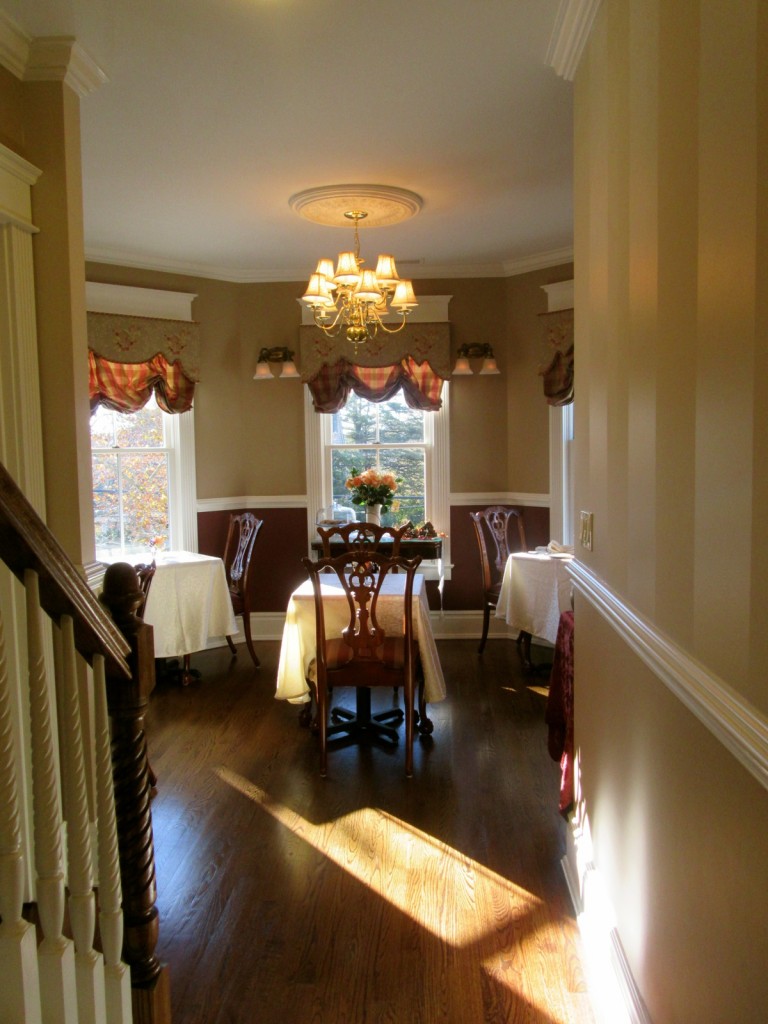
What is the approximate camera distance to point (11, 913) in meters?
1.37

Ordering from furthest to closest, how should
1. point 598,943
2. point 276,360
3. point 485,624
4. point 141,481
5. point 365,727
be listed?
point 276,360
point 141,481
point 485,624
point 365,727
point 598,943

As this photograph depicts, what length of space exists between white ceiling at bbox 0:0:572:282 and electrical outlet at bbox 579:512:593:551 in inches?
63.4

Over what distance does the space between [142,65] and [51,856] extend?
2.67m

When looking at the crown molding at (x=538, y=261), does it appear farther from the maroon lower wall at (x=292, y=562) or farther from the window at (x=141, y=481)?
the window at (x=141, y=481)

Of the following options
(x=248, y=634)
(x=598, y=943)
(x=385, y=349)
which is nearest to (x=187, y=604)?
(x=248, y=634)

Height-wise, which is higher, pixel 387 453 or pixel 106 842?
Result: pixel 387 453

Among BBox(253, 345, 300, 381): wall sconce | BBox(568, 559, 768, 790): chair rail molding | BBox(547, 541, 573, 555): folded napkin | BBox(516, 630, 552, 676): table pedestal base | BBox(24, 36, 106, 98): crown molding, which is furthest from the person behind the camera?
BBox(253, 345, 300, 381): wall sconce

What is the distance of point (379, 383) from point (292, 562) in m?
1.58

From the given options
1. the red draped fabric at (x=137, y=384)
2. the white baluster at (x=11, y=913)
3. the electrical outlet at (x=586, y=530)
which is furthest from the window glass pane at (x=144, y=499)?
the white baluster at (x=11, y=913)

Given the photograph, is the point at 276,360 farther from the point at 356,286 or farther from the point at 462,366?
the point at 356,286

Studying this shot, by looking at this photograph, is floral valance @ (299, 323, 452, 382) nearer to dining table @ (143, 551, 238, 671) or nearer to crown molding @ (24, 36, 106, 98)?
dining table @ (143, 551, 238, 671)

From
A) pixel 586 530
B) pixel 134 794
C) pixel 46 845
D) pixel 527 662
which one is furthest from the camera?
pixel 527 662

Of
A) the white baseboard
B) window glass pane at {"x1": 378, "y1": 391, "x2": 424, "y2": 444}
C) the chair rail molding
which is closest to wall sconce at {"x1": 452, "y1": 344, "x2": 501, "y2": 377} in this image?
window glass pane at {"x1": 378, "y1": 391, "x2": 424, "y2": 444}

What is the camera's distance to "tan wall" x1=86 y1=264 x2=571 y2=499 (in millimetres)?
5984
